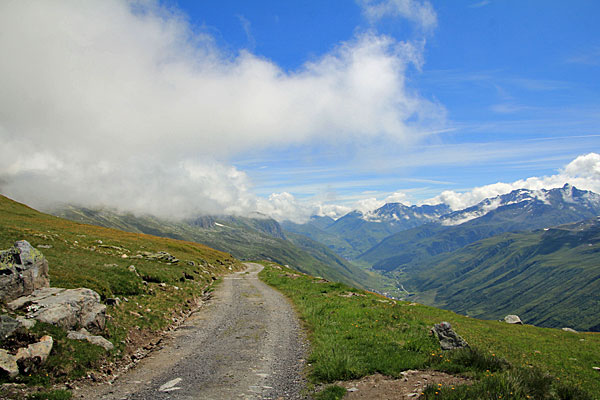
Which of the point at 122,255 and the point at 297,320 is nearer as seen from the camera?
the point at 297,320

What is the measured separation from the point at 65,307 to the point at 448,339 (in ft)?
71.3

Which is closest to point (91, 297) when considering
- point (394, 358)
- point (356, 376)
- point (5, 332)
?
point (5, 332)

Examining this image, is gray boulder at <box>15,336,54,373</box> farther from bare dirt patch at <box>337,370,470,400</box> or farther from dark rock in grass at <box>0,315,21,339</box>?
bare dirt patch at <box>337,370,470,400</box>

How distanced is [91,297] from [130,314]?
3.44m

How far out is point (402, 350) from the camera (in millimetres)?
16828

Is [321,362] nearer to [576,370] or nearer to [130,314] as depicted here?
[130,314]

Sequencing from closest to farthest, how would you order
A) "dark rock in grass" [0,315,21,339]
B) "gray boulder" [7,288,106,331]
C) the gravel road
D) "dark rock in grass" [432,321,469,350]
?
the gravel road → "dark rock in grass" [0,315,21,339] → "gray boulder" [7,288,106,331] → "dark rock in grass" [432,321,469,350]

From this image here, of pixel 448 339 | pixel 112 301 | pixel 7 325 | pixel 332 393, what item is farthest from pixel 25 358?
pixel 448 339

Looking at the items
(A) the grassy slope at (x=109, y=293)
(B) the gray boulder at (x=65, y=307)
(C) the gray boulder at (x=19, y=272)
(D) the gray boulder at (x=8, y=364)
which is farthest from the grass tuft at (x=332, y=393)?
(C) the gray boulder at (x=19, y=272)

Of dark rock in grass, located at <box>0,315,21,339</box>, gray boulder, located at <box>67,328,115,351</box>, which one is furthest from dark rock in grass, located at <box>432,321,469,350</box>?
dark rock in grass, located at <box>0,315,21,339</box>

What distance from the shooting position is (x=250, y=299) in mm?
34094

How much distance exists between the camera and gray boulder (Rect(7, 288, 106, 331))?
1554 cm

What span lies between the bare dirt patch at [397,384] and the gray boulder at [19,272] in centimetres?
1845

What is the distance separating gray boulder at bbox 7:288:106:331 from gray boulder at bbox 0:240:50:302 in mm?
489
